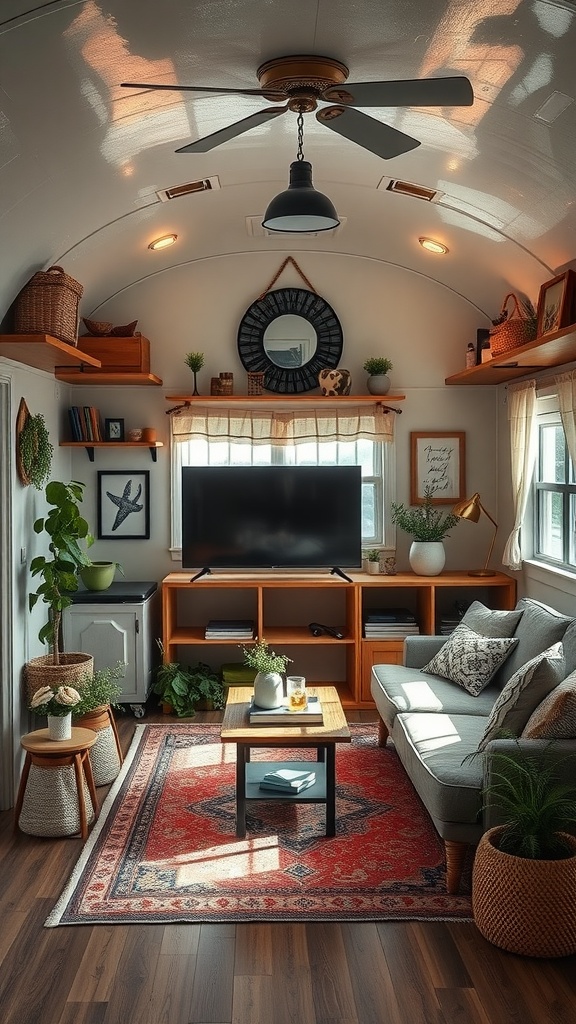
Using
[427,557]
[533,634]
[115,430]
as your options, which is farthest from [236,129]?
[427,557]

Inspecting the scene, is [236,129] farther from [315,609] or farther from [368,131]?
[315,609]

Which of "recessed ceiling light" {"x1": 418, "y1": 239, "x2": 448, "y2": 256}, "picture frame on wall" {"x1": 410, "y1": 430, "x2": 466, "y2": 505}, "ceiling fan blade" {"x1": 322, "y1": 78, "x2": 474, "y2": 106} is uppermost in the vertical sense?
"recessed ceiling light" {"x1": 418, "y1": 239, "x2": 448, "y2": 256}

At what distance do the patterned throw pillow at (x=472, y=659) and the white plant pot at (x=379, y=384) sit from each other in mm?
1947

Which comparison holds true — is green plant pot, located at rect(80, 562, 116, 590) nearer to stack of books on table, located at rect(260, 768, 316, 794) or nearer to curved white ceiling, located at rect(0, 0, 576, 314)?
curved white ceiling, located at rect(0, 0, 576, 314)

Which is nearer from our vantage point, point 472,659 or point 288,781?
point 288,781

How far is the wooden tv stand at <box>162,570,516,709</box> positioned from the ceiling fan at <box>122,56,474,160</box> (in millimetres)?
3369

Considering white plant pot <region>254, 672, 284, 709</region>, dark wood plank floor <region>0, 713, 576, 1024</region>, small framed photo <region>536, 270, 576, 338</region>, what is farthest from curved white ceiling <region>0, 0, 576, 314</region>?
dark wood plank floor <region>0, 713, 576, 1024</region>

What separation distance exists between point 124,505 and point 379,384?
1.93 metres

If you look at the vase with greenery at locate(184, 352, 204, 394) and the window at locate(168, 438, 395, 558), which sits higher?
the vase with greenery at locate(184, 352, 204, 394)

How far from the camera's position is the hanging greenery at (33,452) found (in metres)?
4.72

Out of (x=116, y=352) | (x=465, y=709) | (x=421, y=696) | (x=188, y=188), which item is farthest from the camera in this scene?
(x=116, y=352)

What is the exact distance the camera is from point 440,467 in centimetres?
642

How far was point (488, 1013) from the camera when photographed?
8.94 ft

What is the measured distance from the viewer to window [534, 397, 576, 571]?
520 centimetres
